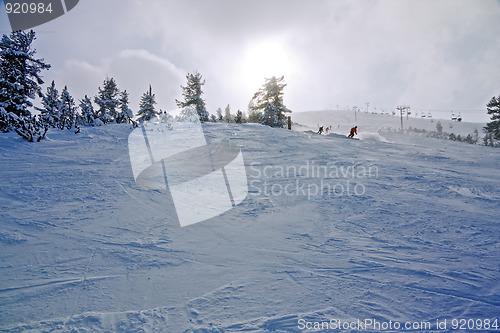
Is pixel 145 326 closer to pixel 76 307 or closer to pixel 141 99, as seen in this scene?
pixel 76 307

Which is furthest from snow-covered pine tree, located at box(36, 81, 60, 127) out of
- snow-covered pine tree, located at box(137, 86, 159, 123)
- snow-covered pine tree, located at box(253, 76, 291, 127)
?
snow-covered pine tree, located at box(253, 76, 291, 127)

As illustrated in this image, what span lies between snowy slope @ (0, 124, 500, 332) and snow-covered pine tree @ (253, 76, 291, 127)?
2333cm

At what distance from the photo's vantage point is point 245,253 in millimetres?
4430

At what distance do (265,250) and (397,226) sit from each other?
3.06m

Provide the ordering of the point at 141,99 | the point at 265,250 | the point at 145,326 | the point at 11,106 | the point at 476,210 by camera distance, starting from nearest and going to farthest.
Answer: the point at 145,326, the point at 265,250, the point at 476,210, the point at 11,106, the point at 141,99

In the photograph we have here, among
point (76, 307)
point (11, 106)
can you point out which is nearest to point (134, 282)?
point (76, 307)

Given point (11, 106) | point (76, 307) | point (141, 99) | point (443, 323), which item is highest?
point (141, 99)

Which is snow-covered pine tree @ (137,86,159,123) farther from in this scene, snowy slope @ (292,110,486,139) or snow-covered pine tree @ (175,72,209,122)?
snowy slope @ (292,110,486,139)

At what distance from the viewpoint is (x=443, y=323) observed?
9.73 feet

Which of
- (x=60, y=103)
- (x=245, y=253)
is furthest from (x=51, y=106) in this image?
(x=245, y=253)

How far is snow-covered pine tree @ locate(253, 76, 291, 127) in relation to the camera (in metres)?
31.0

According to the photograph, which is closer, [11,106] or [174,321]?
[174,321]

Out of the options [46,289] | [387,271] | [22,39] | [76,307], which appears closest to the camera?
[76,307]

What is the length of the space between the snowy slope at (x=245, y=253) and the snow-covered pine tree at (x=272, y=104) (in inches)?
918
